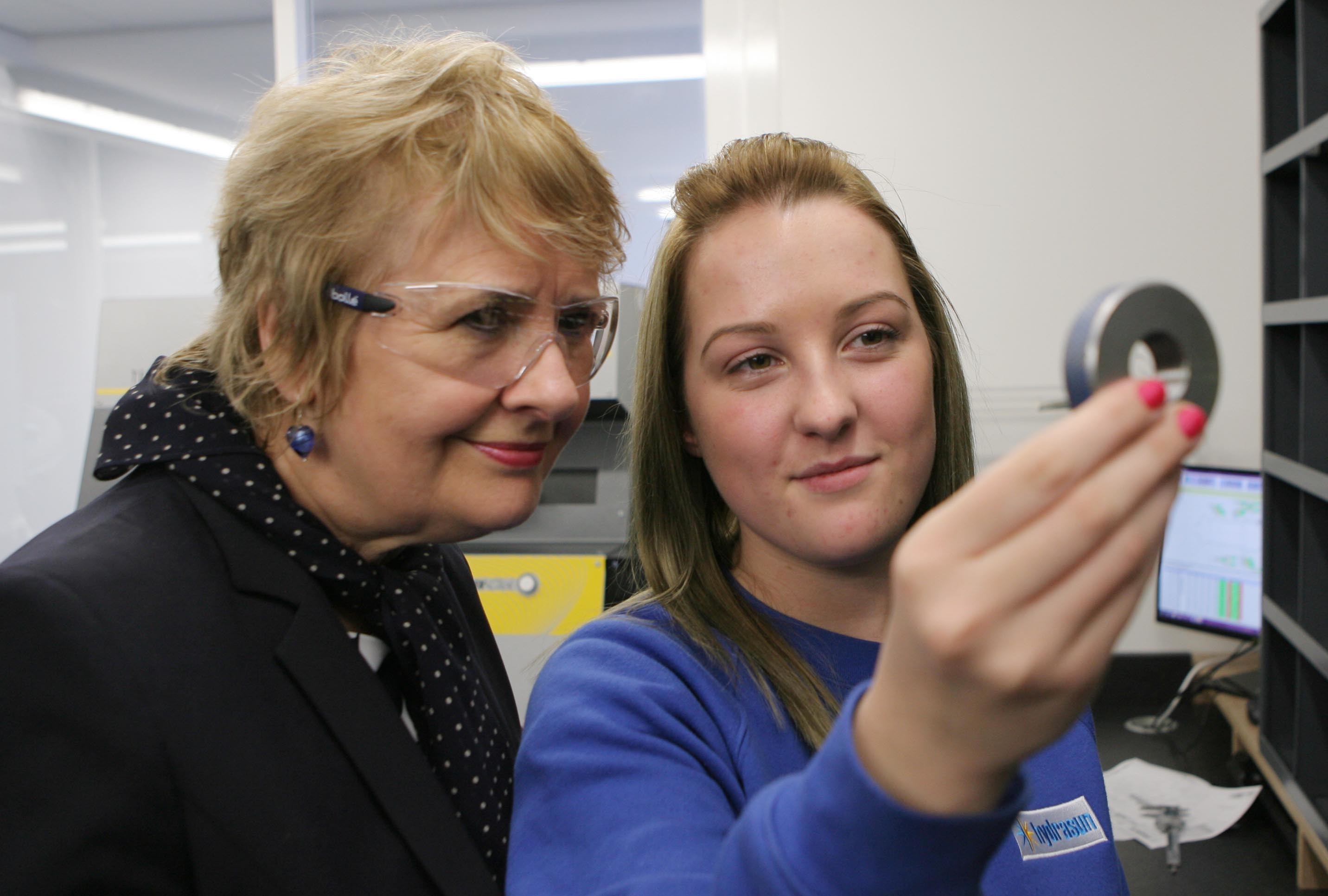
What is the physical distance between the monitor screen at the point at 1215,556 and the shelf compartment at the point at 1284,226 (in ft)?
1.88

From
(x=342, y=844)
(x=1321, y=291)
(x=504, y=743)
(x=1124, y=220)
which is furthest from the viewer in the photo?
(x=1124, y=220)

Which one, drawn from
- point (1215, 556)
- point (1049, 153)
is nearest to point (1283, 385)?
point (1215, 556)

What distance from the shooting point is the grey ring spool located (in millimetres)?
519

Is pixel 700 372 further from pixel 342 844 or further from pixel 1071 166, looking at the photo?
pixel 1071 166

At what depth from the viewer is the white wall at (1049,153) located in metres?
2.51

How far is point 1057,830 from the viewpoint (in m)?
0.92

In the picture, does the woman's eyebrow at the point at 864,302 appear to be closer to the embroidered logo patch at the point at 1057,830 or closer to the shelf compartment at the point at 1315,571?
the embroidered logo patch at the point at 1057,830

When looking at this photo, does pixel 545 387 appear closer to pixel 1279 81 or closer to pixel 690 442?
pixel 690 442

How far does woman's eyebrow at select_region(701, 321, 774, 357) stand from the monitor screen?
1.69 meters

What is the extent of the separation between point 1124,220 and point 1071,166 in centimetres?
21

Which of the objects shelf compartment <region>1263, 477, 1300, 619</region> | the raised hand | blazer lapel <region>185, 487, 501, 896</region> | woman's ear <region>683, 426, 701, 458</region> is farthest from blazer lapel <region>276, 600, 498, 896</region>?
shelf compartment <region>1263, 477, 1300, 619</region>

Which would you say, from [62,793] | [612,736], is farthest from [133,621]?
[612,736]

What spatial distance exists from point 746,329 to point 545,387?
0.21 metres

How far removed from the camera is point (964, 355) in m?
2.63
